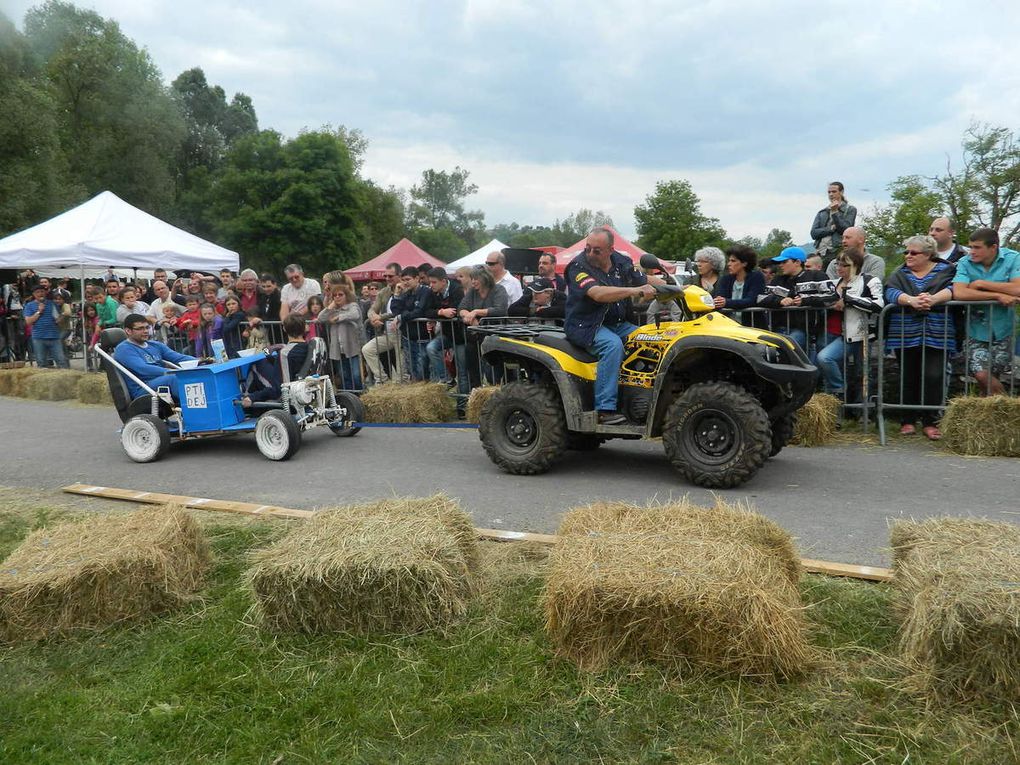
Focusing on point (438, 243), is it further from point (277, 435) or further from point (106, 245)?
point (277, 435)

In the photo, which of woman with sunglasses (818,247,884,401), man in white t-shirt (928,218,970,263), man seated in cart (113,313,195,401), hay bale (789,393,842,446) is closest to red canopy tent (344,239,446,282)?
man seated in cart (113,313,195,401)

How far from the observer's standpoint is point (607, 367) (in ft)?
23.0

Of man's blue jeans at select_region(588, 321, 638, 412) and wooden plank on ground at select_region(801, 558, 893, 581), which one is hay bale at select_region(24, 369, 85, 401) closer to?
man's blue jeans at select_region(588, 321, 638, 412)

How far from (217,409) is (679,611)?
22.2 feet

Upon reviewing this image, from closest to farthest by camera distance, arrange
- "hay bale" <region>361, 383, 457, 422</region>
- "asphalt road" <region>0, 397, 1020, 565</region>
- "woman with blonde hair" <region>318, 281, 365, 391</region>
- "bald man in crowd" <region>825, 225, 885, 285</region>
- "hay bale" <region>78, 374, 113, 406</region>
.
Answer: "asphalt road" <region>0, 397, 1020, 565</region>, "bald man in crowd" <region>825, 225, 885, 285</region>, "hay bale" <region>361, 383, 457, 422</region>, "woman with blonde hair" <region>318, 281, 365, 391</region>, "hay bale" <region>78, 374, 113, 406</region>

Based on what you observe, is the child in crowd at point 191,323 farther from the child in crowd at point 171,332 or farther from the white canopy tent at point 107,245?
the white canopy tent at point 107,245

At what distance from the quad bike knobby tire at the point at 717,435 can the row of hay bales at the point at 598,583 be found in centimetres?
228

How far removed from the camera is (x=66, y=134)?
4966cm

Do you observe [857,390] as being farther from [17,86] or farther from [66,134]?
[66,134]

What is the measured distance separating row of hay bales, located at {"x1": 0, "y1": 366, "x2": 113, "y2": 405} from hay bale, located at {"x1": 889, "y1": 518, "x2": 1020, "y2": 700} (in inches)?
528

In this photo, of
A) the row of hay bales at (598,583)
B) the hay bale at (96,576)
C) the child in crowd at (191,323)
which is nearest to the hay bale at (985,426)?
the row of hay bales at (598,583)

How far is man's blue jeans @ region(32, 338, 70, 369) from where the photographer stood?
18.0 meters

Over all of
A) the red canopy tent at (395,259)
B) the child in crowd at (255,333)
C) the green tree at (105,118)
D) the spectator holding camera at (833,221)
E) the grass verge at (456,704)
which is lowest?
the grass verge at (456,704)

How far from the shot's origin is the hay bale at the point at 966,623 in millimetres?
2873
